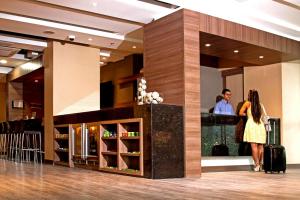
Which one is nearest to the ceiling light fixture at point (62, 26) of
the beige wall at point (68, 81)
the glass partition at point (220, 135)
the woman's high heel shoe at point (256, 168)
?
the beige wall at point (68, 81)

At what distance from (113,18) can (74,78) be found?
2.40 metres

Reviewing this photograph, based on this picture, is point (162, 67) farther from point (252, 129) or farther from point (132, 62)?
point (132, 62)

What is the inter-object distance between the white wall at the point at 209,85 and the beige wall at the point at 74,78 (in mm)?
2685

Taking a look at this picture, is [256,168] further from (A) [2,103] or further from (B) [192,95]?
(A) [2,103]

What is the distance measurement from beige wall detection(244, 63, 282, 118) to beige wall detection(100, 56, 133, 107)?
3635mm

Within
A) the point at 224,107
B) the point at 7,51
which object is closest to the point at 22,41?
the point at 7,51

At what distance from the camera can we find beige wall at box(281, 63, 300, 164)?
346 inches

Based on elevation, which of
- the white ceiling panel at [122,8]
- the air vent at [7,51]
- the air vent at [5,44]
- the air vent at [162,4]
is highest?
the air vent at [162,4]

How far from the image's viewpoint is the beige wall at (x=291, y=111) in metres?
8.78

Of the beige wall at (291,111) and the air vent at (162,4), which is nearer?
the air vent at (162,4)

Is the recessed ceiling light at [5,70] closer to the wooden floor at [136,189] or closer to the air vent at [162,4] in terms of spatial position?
the air vent at [162,4]

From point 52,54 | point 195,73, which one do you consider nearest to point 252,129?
point 195,73

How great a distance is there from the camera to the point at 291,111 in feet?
29.2

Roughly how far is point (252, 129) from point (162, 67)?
2.08 m
